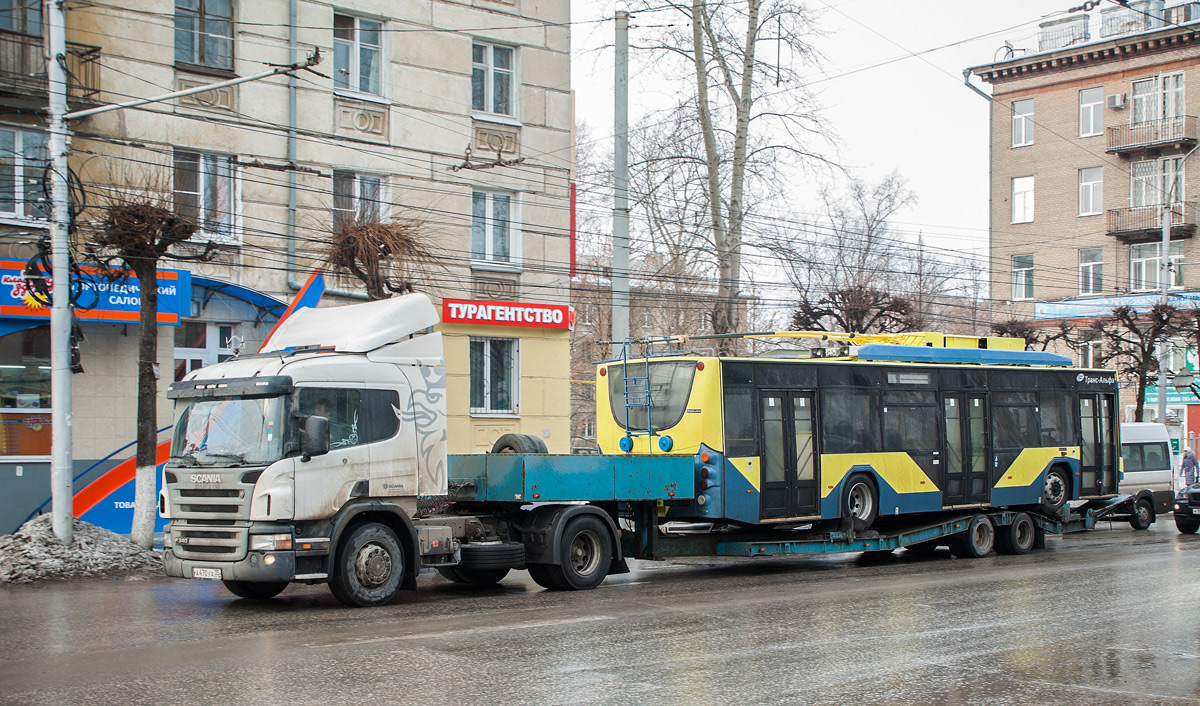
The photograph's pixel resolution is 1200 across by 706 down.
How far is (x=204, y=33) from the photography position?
20.8m

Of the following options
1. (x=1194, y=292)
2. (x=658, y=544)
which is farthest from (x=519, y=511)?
(x=1194, y=292)

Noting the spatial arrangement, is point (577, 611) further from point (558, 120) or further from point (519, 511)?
point (558, 120)

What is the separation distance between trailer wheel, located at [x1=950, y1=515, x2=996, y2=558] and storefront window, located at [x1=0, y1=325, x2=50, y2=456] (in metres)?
14.8

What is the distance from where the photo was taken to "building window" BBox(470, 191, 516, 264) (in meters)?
A: 24.3

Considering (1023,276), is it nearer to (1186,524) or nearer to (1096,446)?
(1186,524)

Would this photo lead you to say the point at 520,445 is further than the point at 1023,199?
No

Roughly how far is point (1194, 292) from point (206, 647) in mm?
44392

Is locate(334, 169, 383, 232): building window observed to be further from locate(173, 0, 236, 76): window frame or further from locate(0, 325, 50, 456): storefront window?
locate(0, 325, 50, 456): storefront window

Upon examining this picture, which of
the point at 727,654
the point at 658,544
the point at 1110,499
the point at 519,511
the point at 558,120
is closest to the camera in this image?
the point at 727,654

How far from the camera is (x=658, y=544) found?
50.1 feet

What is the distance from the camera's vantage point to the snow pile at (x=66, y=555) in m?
14.9

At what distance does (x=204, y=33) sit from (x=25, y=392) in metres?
7.02

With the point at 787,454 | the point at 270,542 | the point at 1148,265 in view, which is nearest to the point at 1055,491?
the point at 787,454

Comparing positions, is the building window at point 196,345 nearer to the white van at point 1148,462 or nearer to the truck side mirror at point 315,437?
the truck side mirror at point 315,437
